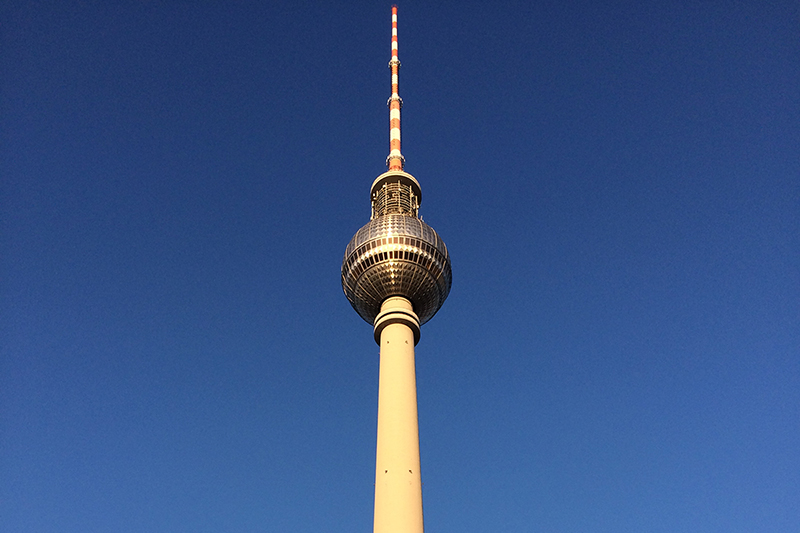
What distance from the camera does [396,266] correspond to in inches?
2478

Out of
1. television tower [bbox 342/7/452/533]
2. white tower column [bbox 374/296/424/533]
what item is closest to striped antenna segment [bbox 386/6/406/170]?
television tower [bbox 342/7/452/533]

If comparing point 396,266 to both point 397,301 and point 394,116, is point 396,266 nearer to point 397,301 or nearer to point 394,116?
point 397,301

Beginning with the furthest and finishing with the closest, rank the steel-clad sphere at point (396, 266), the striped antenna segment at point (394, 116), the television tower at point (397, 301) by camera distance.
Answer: the striped antenna segment at point (394, 116) → the steel-clad sphere at point (396, 266) → the television tower at point (397, 301)

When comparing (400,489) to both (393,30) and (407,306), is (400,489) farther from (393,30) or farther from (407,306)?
(393,30)

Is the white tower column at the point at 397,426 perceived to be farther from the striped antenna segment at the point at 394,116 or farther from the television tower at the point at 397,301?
the striped antenna segment at the point at 394,116

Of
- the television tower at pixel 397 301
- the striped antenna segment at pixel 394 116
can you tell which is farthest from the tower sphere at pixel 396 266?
the striped antenna segment at pixel 394 116

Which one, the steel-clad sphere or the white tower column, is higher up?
the steel-clad sphere

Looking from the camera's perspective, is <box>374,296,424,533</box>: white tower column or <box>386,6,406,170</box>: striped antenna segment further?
<box>386,6,406,170</box>: striped antenna segment

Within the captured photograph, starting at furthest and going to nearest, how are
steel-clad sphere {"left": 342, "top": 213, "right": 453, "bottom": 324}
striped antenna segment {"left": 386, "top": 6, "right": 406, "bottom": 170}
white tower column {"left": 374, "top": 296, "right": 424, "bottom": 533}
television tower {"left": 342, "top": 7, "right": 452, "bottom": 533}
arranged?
striped antenna segment {"left": 386, "top": 6, "right": 406, "bottom": 170}
steel-clad sphere {"left": 342, "top": 213, "right": 453, "bottom": 324}
television tower {"left": 342, "top": 7, "right": 452, "bottom": 533}
white tower column {"left": 374, "top": 296, "right": 424, "bottom": 533}

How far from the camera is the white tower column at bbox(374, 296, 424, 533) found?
4931 centimetres

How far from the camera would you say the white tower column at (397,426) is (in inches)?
1941

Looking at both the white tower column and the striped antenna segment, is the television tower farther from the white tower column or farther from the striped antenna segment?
the striped antenna segment

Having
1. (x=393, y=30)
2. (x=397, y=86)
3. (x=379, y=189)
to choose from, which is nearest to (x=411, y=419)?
(x=379, y=189)

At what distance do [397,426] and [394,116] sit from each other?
40783mm
